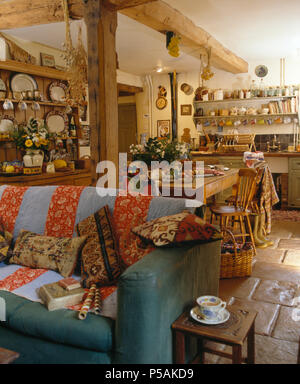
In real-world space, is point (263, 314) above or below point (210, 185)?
below

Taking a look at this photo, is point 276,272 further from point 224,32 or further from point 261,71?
point 261,71

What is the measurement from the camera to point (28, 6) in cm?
389

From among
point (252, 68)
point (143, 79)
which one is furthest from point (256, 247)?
point (143, 79)

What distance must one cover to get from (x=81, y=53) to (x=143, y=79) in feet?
17.3

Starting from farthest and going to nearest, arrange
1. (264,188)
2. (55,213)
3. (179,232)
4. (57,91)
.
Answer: (57,91) → (264,188) → (55,213) → (179,232)

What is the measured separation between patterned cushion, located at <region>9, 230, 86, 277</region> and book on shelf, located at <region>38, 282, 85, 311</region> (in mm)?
290

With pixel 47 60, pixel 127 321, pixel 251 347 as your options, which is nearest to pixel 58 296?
pixel 127 321

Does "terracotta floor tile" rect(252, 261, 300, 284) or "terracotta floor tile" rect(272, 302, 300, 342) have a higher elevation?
"terracotta floor tile" rect(252, 261, 300, 284)

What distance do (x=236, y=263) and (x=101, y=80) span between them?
6.97 feet

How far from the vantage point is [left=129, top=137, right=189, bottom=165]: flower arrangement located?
12.8 ft

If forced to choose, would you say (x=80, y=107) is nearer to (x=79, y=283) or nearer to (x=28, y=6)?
(x=28, y=6)

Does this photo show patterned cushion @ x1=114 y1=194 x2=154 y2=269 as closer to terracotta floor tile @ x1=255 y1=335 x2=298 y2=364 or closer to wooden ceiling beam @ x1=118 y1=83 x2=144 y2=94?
terracotta floor tile @ x1=255 y1=335 x2=298 y2=364

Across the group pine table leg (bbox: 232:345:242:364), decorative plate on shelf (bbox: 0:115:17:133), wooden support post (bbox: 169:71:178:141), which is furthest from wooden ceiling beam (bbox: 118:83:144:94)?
pine table leg (bbox: 232:345:242:364)

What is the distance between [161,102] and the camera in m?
8.45
